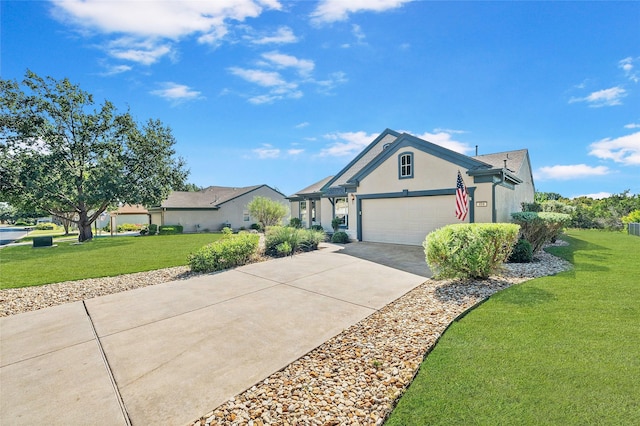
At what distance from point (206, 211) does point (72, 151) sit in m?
11.8

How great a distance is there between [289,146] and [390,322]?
61.9 ft

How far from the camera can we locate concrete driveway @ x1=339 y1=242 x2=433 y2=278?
876 centimetres

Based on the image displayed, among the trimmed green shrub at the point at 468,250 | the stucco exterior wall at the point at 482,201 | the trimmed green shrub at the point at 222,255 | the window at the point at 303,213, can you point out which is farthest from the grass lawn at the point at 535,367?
the window at the point at 303,213

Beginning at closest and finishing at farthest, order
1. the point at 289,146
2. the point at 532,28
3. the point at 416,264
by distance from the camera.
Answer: the point at 416,264, the point at 532,28, the point at 289,146

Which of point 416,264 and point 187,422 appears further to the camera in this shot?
point 416,264

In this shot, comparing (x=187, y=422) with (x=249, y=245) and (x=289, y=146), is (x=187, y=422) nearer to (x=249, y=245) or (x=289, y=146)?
(x=249, y=245)

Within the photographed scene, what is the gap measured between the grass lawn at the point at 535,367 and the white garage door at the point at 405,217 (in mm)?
7175

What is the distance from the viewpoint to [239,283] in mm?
7387

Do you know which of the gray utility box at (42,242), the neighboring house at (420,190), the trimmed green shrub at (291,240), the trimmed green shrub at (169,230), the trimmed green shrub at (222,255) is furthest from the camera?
the trimmed green shrub at (169,230)

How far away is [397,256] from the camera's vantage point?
1076 centimetres

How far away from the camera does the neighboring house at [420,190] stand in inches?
450

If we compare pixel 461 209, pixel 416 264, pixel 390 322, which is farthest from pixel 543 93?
pixel 390 322

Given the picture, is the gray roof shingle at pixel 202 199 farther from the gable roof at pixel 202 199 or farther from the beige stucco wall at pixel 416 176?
the beige stucco wall at pixel 416 176

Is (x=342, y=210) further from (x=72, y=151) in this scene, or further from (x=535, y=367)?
(x=72, y=151)
